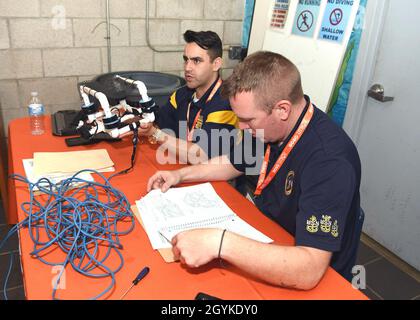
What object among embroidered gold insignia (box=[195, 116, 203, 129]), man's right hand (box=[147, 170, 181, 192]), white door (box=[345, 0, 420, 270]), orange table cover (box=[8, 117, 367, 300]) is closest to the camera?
orange table cover (box=[8, 117, 367, 300])

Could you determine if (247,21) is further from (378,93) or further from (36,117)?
(36,117)

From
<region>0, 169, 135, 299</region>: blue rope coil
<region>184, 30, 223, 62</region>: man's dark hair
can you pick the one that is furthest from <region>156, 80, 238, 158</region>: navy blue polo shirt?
<region>0, 169, 135, 299</region>: blue rope coil

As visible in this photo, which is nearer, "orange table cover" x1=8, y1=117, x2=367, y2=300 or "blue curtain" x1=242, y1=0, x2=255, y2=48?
"orange table cover" x1=8, y1=117, x2=367, y2=300

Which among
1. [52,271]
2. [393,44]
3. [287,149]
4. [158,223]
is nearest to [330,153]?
[287,149]

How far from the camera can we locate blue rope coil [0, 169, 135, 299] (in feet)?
3.25

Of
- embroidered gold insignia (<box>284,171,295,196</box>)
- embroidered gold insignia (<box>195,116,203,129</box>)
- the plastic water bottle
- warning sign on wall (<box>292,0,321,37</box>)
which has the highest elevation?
warning sign on wall (<box>292,0,321,37</box>)

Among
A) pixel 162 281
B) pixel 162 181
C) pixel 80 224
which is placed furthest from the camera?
pixel 162 181

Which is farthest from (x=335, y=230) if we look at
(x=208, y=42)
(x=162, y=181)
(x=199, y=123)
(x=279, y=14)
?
(x=279, y=14)

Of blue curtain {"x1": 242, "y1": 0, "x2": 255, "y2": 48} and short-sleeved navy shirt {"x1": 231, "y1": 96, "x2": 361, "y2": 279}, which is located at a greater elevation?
blue curtain {"x1": 242, "y1": 0, "x2": 255, "y2": 48}

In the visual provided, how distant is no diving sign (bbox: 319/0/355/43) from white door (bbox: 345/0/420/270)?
13 cm

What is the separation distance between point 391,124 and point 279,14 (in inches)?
46.9

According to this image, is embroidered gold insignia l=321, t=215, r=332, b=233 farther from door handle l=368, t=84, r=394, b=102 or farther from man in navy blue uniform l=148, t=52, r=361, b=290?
door handle l=368, t=84, r=394, b=102

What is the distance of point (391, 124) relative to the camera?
2.19m
